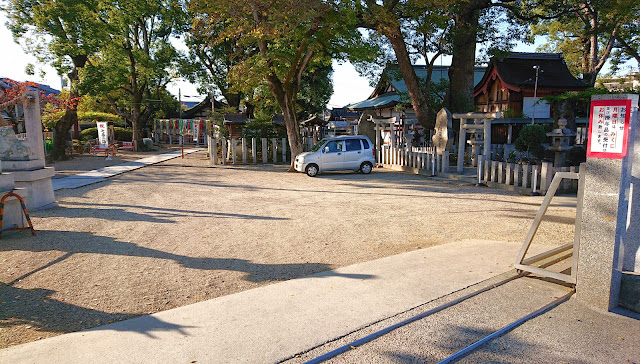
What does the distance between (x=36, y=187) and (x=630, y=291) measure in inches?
446

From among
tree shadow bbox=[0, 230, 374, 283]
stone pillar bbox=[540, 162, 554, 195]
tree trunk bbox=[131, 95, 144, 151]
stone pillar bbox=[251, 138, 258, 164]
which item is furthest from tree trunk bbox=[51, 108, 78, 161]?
stone pillar bbox=[540, 162, 554, 195]

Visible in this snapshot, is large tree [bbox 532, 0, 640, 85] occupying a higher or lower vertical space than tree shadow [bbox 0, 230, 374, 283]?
higher

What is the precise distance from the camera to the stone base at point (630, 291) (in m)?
4.34

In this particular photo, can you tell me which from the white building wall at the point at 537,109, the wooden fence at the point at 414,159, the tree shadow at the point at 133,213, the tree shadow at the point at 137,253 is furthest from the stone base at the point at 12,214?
the white building wall at the point at 537,109

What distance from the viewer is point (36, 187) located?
10055mm

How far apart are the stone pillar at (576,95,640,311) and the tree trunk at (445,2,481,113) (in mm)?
17212

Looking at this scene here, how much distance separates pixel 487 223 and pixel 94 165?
1942cm

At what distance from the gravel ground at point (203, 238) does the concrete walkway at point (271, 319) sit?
389 millimetres

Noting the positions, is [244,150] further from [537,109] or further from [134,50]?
[537,109]

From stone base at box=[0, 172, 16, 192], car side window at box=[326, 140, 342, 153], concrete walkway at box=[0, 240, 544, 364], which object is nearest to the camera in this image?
concrete walkway at box=[0, 240, 544, 364]

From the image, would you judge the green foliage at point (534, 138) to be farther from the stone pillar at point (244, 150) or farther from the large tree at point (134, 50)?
the large tree at point (134, 50)

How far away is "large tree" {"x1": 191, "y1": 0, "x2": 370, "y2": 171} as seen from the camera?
15.3m

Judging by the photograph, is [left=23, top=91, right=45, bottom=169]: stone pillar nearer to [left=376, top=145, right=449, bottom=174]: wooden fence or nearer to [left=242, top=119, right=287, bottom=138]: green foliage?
[left=376, top=145, right=449, bottom=174]: wooden fence

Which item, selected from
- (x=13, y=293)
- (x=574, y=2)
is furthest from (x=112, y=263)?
(x=574, y=2)
